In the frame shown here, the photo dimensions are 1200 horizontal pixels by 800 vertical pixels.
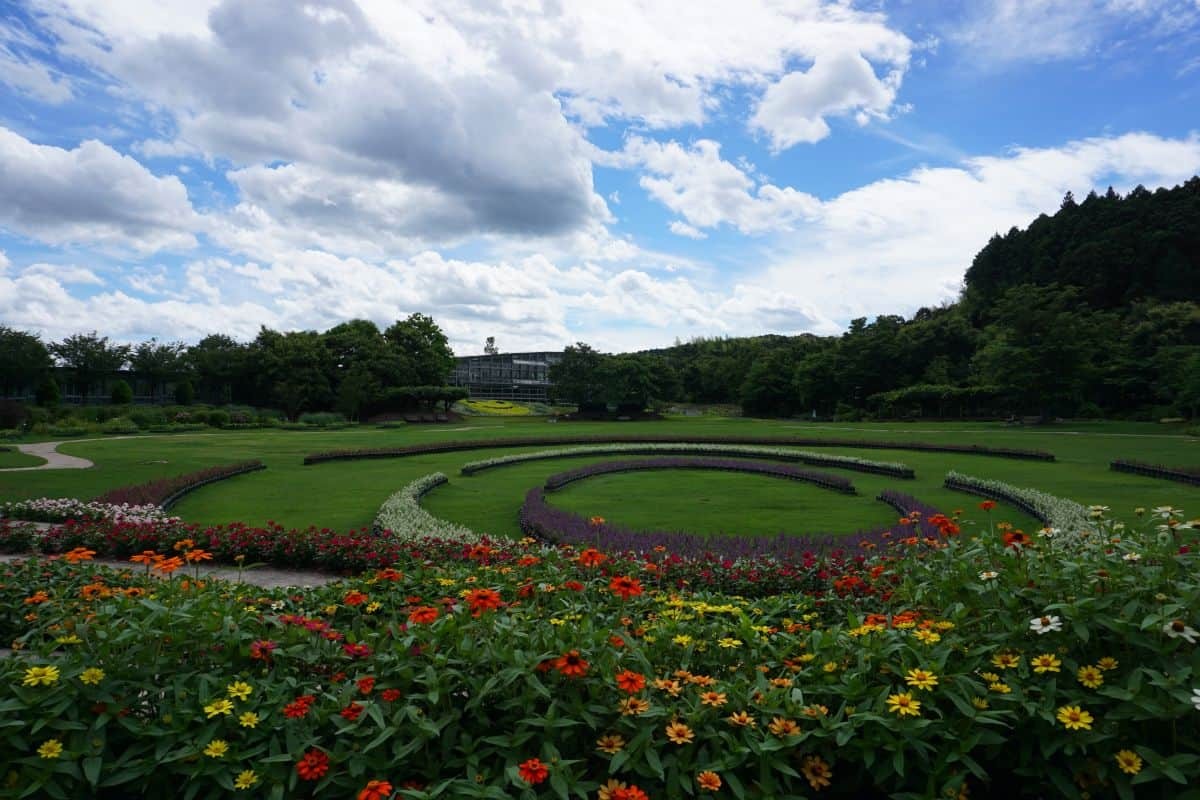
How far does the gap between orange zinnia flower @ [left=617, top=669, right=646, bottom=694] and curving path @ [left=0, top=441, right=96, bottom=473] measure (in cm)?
1823

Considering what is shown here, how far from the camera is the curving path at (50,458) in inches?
626

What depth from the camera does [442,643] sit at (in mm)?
2689

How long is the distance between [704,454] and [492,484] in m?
8.37

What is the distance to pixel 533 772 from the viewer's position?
A: 201 centimetres

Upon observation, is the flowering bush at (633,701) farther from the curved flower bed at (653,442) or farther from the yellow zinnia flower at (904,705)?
the curved flower bed at (653,442)

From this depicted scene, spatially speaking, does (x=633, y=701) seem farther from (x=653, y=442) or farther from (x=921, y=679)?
(x=653, y=442)

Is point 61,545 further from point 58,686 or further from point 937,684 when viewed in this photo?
point 937,684

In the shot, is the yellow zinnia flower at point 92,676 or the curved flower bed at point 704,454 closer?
the yellow zinnia flower at point 92,676

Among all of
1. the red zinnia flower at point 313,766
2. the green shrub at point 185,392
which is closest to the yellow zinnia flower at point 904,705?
the red zinnia flower at point 313,766

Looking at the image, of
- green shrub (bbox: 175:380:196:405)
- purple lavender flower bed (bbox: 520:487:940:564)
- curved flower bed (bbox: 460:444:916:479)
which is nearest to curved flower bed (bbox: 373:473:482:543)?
purple lavender flower bed (bbox: 520:487:940:564)

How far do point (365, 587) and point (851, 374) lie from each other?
157 ft

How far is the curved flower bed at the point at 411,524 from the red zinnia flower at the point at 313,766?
5.61 m

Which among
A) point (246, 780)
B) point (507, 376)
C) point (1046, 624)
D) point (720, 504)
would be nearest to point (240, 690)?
point (246, 780)

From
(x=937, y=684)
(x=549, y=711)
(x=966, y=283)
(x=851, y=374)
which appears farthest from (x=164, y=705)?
(x=966, y=283)
